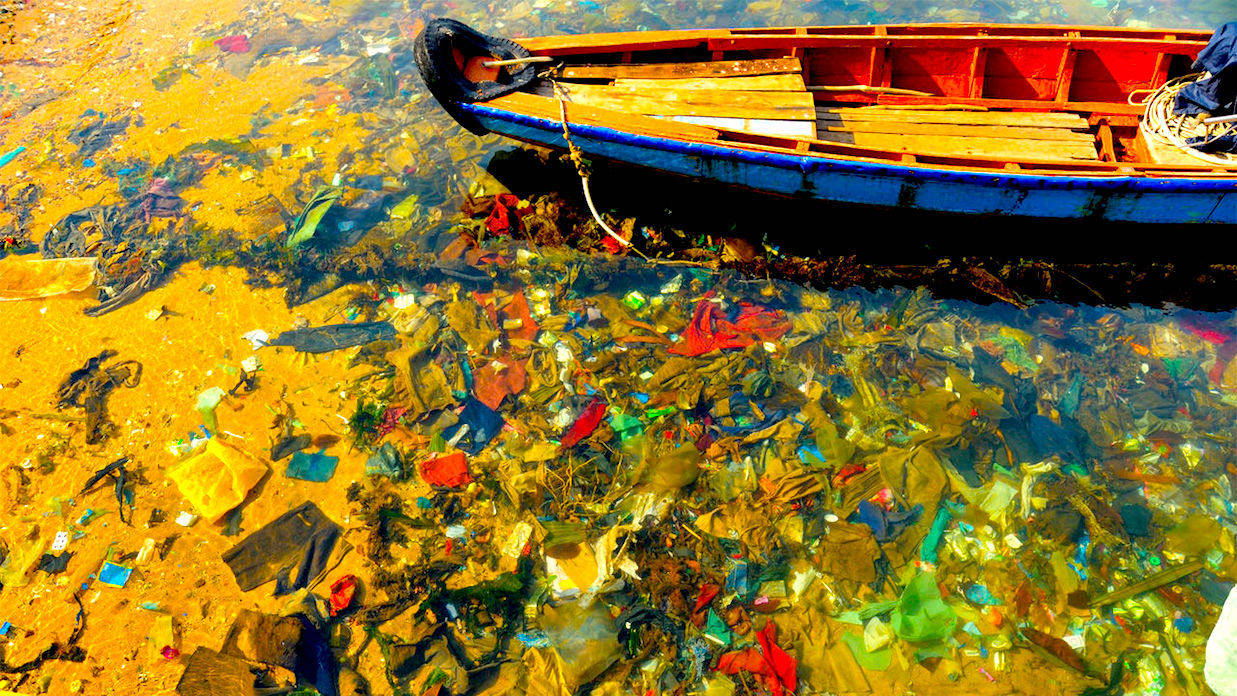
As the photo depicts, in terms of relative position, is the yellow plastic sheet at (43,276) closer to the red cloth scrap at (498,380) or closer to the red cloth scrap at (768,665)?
the red cloth scrap at (498,380)

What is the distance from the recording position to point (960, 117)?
834 centimetres

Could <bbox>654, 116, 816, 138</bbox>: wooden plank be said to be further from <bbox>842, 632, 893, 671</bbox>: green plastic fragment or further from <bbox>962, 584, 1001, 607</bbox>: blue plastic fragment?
<bbox>842, 632, 893, 671</bbox>: green plastic fragment

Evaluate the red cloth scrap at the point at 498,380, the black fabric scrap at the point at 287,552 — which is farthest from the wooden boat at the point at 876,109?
the black fabric scrap at the point at 287,552

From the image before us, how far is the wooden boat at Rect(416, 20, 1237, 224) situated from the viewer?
281 inches

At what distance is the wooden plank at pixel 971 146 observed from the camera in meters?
7.79

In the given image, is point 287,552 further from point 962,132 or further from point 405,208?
point 962,132

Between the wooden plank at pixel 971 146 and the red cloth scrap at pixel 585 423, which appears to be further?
the wooden plank at pixel 971 146

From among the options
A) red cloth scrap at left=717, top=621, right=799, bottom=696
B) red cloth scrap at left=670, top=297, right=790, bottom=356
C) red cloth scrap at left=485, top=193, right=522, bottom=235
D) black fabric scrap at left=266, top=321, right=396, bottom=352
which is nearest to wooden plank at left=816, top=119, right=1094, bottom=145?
red cloth scrap at left=670, top=297, right=790, bottom=356

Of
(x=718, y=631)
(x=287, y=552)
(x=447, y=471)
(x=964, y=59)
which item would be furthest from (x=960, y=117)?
(x=287, y=552)

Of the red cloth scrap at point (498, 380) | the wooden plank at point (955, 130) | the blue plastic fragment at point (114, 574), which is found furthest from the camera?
the wooden plank at point (955, 130)

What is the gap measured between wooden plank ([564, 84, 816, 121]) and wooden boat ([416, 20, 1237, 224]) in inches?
0.9

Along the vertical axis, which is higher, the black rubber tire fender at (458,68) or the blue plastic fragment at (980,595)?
the black rubber tire fender at (458,68)

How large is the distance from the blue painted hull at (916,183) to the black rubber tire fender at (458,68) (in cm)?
21

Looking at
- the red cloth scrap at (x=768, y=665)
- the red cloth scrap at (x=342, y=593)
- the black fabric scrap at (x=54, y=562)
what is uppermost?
the black fabric scrap at (x=54, y=562)
